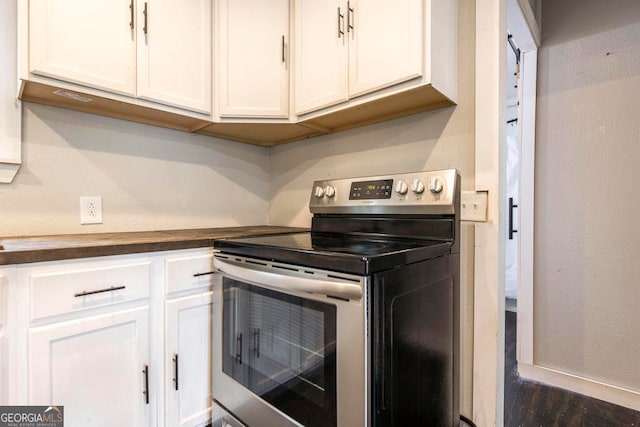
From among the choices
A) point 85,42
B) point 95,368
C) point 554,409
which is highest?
point 85,42

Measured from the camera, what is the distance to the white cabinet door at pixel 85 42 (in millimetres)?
1149

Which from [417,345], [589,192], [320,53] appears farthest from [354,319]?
[589,192]

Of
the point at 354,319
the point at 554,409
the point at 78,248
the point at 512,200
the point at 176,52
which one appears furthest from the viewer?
the point at 512,200

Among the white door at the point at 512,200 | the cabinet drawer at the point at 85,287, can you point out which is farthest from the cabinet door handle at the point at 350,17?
the white door at the point at 512,200

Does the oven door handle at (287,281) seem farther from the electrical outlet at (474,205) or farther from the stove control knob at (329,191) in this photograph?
the electrical outlet at (474,205)

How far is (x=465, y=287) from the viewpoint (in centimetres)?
134

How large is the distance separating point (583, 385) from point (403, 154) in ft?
5.72

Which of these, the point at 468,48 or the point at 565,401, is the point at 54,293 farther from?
the point at 565,401

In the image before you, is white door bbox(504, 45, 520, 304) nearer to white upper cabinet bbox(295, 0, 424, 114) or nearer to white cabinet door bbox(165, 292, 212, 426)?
white upper cabinet bbox(295, 0, 424, 114)

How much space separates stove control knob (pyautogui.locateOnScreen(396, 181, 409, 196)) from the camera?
4.40 ft

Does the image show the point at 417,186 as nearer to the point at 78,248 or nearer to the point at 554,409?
the point at 78,248

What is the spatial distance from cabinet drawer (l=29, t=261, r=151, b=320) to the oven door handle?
0.29 m

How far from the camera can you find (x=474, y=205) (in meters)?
1.31

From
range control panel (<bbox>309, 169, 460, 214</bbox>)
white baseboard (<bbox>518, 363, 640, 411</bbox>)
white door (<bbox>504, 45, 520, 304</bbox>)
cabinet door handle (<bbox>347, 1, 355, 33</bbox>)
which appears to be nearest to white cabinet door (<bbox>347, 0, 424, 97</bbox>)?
cabinet door handle (<bbox>347, 1, 355, 33</bbox>)
